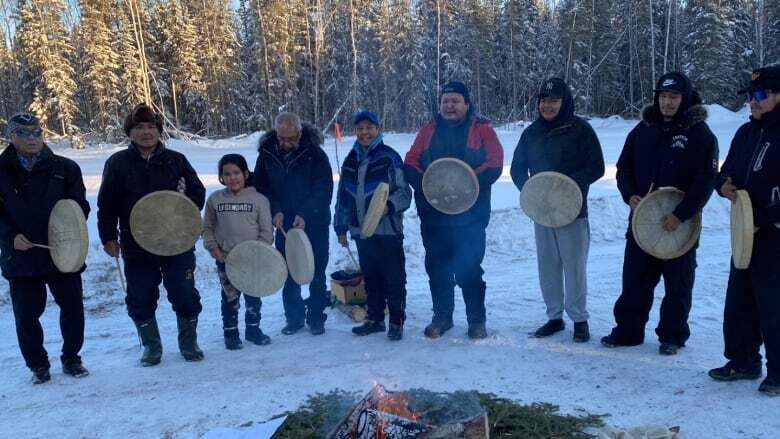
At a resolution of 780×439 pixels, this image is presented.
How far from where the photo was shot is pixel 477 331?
5184 mm

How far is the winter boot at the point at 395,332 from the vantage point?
5.24 m

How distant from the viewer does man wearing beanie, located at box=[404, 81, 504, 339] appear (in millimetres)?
5016

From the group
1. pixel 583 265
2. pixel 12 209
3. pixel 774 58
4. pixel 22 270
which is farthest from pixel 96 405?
pixel 774 58

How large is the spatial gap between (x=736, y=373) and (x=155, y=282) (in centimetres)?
Answer: 451

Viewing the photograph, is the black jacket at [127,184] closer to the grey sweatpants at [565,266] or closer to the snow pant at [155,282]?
the snow pant at [155,282]

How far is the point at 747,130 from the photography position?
3.92 meters

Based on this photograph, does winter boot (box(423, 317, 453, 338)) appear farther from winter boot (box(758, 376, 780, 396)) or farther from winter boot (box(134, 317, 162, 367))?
winter boot (box(758, 376, 780, 396))

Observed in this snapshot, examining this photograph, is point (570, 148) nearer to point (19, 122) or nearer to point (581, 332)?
point (581, 332)

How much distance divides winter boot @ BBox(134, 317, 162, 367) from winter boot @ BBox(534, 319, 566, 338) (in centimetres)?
331


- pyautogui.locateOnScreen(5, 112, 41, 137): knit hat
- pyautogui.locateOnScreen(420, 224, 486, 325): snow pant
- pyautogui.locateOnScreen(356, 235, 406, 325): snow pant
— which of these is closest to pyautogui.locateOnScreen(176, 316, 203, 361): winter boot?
pyautogui.locateOnScreen(356, 235, 406, 325): snow pant

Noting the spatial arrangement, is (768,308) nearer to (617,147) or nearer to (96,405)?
(96,405)

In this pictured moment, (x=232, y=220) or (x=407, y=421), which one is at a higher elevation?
(x=232, y=220)

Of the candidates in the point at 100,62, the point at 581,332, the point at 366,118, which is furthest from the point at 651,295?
the point at 100,62

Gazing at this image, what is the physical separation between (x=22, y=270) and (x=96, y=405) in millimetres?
1194
